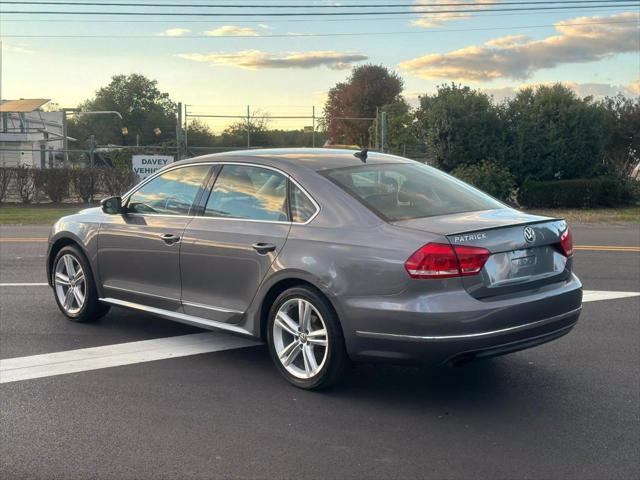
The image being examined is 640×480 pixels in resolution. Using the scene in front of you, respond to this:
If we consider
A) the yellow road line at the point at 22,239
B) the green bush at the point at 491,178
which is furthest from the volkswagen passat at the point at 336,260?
the green bush at the point at 491,178

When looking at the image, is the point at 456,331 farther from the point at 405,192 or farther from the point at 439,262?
the point at 405,192

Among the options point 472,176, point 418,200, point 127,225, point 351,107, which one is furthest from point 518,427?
point 351,107

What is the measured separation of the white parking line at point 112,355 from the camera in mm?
5398

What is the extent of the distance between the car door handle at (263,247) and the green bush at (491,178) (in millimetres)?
16435

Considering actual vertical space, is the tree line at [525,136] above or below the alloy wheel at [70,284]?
above

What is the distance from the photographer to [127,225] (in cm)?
613

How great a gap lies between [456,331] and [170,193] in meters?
2.83

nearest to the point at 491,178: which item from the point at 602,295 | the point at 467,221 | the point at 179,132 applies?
the point at 179,132

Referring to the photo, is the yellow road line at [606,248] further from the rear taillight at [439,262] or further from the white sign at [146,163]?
the white sign at [146,163]

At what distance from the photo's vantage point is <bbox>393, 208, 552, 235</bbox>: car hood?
4465 mm

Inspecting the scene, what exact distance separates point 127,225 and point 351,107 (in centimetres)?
6084

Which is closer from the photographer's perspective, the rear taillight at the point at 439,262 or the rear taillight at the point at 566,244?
the rear taillight at the point at 439,262

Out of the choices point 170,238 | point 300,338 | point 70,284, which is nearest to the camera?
point 300,338

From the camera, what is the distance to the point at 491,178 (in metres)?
20.9
